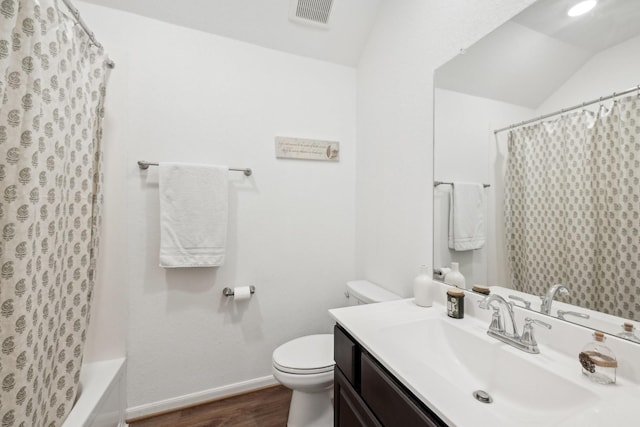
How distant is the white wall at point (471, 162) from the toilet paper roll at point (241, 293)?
1.15m

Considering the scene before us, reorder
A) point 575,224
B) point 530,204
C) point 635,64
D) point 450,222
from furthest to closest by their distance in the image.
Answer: point 450,222, point 530,204, point 575,224, point 635,64

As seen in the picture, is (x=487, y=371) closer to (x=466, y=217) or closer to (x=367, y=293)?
(x=466, y=217)

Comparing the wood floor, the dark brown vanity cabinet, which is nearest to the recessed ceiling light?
the dark brown vanity cabinet

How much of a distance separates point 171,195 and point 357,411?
1.42m

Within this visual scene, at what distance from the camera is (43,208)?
0.89 m

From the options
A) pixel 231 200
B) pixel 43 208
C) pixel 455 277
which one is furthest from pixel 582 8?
pixel 43 208

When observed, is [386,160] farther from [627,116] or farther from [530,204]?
[627,116]

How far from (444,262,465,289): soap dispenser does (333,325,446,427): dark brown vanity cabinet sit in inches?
21.5

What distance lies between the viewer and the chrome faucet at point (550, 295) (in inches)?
31.0

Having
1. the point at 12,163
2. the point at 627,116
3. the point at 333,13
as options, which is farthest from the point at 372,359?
the point at 333,13

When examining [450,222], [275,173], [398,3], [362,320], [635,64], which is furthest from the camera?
[275,173]

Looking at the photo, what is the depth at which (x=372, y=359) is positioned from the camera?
817 mm

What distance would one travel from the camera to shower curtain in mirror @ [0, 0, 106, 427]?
748mm

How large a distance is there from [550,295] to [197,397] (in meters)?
1.93
